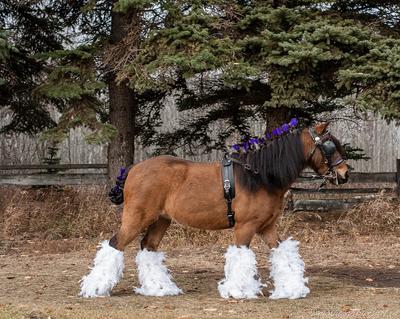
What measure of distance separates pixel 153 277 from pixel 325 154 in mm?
2312

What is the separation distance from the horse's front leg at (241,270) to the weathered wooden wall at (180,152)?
10.2m

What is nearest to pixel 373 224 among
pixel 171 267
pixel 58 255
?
pixel 171 267

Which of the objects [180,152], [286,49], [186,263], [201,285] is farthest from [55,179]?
[201,285]

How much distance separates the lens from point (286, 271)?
7.20 meters

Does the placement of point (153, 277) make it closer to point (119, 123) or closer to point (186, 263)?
point (186, 263)

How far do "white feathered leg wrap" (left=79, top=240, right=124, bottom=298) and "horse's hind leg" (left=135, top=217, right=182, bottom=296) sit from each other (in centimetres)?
36

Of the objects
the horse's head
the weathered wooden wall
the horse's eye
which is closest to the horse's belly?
the horse's head

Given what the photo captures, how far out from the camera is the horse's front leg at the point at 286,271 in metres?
7.18

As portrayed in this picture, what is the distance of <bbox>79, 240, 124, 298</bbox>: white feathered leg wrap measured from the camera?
720cm

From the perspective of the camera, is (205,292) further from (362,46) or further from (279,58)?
(362,46)

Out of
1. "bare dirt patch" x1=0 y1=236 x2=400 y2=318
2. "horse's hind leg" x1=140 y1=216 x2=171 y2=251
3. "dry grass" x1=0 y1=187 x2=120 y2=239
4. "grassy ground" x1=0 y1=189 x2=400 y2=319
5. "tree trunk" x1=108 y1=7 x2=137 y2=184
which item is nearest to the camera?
"bare dirt patch" x1=0 y1=236 x2=400 y2=318

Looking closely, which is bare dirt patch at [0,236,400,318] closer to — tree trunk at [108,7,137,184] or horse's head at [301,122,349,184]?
horse's head at [301,122,349,184]

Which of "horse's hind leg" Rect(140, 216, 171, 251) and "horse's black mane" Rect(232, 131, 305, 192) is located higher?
"horse's black mane" Rect(232, 131, 305, 192)

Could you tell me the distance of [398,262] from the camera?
10195 millimetres
